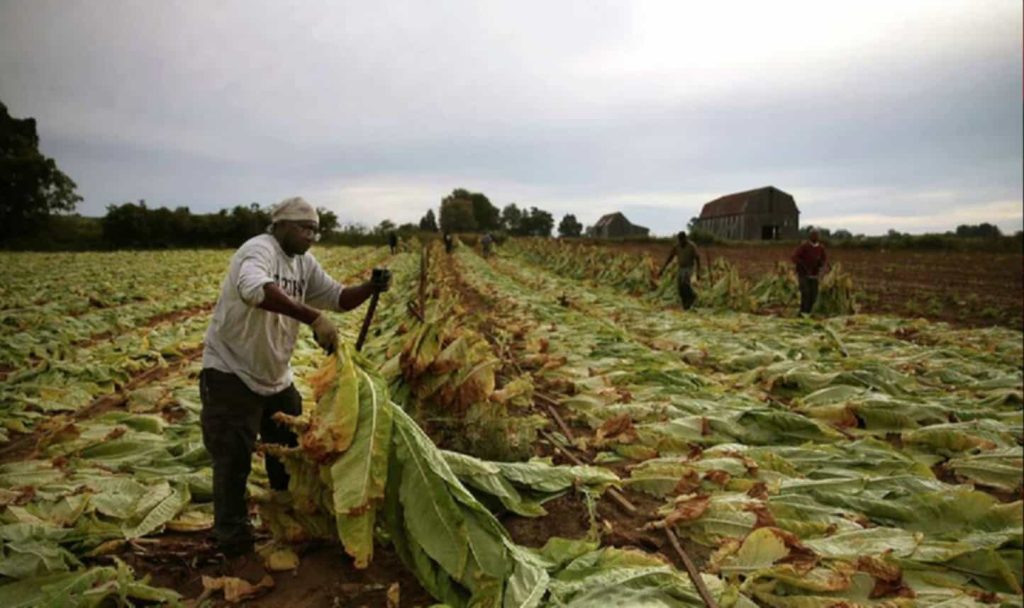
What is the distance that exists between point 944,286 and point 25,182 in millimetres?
23723

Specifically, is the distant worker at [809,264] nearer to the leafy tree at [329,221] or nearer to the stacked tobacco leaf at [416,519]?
the stacked tobacco leaf at [416,519]

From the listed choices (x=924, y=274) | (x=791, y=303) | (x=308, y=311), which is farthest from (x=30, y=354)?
(x=924, y=274)

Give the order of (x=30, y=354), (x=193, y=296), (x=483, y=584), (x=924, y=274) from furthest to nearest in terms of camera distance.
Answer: (x=924, y=274) → (x=193, y=296) → (x=30, y=354) → (x=483, y=584)

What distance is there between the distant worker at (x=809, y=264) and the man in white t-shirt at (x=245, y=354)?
37.5 feet

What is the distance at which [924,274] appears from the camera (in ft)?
78.2

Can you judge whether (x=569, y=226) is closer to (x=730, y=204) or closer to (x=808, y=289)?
(x=730, y=204)

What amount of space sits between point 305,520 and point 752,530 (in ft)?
8.03

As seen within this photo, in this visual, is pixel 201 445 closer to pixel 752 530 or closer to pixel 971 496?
pixel 752 530

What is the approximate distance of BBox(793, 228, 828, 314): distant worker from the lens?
40.0 ft

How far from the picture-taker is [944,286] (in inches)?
762

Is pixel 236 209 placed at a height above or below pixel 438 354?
above

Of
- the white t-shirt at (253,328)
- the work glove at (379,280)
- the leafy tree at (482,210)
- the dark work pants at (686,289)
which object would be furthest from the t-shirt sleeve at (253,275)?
the leafy tree at (482,210)

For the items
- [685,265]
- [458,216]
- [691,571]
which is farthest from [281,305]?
[458,216]

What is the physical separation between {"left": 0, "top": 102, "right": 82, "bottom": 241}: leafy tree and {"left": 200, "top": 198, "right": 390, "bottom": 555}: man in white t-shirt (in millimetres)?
3076
